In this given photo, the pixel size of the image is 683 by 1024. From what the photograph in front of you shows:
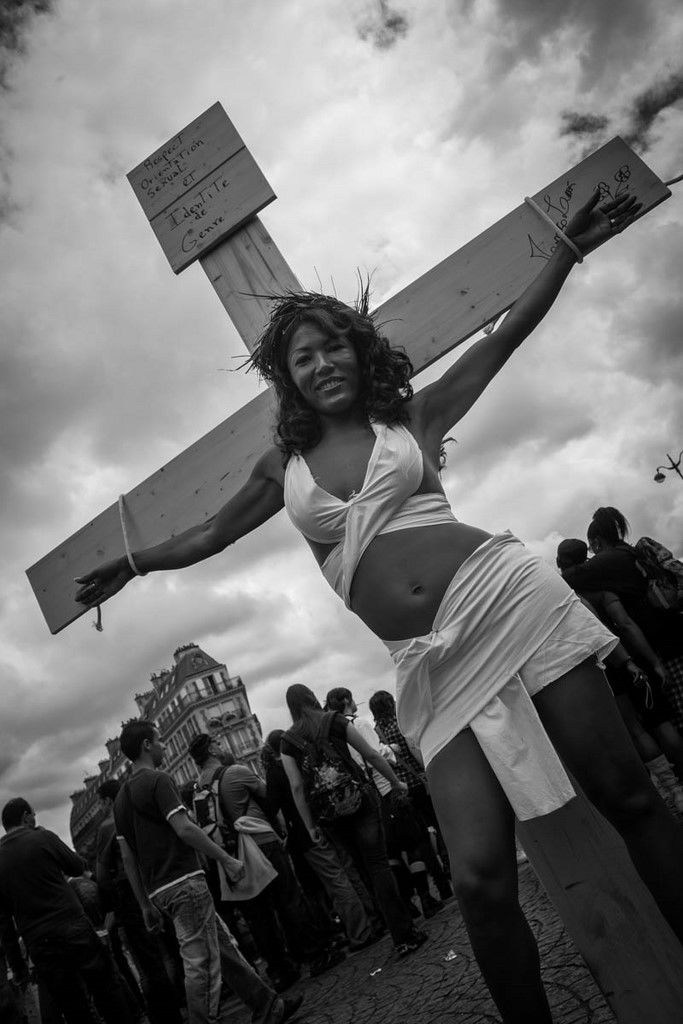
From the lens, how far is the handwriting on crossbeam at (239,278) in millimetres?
Result: 2441

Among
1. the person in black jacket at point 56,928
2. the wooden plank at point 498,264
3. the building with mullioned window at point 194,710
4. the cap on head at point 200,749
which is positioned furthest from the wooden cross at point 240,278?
the building with mullioned window at point 194,710

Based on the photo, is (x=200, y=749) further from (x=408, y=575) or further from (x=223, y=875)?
(x=408, y=575)

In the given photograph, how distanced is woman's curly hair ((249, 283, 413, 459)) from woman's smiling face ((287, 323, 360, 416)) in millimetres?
27

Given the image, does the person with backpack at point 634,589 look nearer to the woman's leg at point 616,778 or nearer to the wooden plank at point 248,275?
the wooden plank at point 248,275

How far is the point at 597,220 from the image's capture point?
2275 millimetres

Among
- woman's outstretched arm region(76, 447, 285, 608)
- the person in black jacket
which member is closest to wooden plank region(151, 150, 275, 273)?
woman's outstretched arm region(76, 447, 285, 608)

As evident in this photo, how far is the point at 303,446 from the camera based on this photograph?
86.4 inches

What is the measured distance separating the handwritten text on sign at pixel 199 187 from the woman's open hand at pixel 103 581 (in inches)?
47.7

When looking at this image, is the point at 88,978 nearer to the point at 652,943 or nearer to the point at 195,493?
the point at 195,493

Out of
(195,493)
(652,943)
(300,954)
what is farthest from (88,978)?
(652,943)

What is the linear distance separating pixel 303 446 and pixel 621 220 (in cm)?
125

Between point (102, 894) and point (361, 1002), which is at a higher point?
point (102, 894)

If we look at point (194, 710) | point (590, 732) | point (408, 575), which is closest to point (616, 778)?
point (590, 732)

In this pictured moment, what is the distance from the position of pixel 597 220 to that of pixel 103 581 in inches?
78.4
